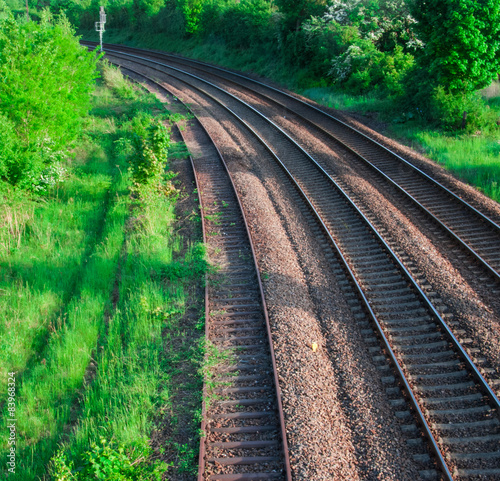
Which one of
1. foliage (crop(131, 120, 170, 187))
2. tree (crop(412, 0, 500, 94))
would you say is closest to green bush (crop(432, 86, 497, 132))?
tree (crop(412, 0, 500, 94))

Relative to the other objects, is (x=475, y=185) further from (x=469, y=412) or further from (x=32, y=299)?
(x=32, y=299)

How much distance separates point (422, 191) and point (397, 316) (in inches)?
258

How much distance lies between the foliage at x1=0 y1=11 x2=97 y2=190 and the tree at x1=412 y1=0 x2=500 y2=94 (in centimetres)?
1573

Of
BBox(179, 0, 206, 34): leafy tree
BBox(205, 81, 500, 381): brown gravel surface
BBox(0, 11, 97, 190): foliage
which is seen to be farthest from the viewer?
BBox(179, 0, 206, 34): leafy tree

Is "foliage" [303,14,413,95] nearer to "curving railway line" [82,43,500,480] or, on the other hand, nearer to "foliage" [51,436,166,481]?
"curving railway line" [82,43,500,480]

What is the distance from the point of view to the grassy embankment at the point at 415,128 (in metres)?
15.1

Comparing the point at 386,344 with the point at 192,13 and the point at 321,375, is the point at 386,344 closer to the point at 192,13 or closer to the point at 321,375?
the point at 321,375

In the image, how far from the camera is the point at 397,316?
862 cm

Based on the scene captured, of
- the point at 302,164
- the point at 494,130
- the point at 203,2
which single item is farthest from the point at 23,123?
the point at 203,2

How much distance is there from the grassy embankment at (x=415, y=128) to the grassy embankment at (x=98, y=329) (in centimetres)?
1027

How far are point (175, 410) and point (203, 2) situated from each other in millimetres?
47733

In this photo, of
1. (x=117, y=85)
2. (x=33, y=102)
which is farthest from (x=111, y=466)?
(x=117, y=85)

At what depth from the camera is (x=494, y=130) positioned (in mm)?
18547

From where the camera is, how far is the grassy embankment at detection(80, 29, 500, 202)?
594 inches
